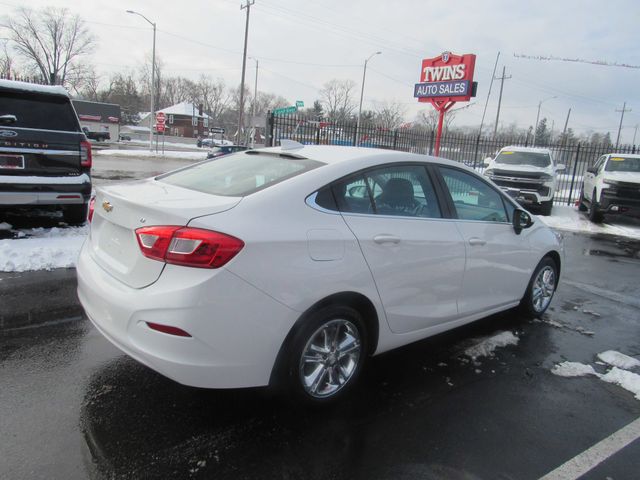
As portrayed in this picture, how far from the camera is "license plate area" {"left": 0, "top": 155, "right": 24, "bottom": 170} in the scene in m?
5.99

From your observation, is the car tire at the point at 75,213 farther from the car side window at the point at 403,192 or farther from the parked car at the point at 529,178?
the parked car at the point at 529,178

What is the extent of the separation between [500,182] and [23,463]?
14.1 meters

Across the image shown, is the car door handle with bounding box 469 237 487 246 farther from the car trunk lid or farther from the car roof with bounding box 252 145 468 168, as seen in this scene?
the car trunk lid

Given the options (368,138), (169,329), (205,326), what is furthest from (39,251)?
(368,138)

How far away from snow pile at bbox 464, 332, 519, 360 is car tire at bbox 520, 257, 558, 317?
0.50 meters

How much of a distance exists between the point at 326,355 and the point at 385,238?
832 mm

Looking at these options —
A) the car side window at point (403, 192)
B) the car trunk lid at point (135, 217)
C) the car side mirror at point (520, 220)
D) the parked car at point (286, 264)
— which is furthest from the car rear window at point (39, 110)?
the car side mirror at point (520, 220)

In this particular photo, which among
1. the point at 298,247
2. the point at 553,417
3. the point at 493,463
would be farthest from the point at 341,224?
the point at 553,417

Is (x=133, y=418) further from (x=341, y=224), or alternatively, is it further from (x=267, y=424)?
(x=341, y=224)

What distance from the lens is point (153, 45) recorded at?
117 feet

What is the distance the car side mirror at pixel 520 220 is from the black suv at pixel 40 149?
5.58 metres

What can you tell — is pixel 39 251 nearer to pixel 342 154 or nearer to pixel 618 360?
pixel 342 154

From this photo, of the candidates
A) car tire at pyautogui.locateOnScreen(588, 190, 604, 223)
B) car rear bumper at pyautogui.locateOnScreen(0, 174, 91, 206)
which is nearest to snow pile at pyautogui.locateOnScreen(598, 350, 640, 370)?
car rear bumper at pyautogui.locateOnScreen(0, 174, 91, 206)

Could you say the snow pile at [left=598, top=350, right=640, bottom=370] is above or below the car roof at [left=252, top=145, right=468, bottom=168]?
below
